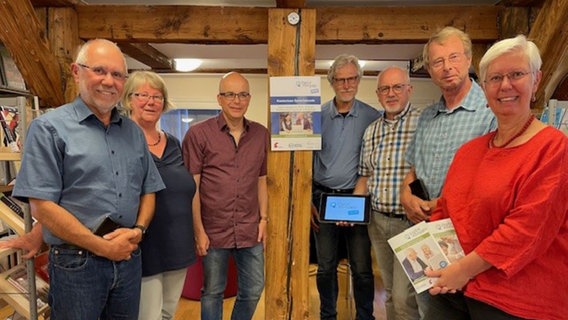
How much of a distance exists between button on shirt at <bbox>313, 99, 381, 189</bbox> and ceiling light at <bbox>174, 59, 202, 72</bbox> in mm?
2684

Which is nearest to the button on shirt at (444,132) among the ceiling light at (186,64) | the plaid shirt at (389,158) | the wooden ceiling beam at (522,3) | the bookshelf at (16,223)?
the plaid shirt at (389,158)

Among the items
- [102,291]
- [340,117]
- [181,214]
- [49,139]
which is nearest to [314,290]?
[340,117]

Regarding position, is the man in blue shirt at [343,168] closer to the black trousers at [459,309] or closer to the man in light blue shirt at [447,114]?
the man in light blue shirt at [447,114]

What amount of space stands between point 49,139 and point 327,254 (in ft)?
4.96

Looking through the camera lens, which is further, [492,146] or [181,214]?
[181,214]

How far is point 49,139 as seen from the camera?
46.8 inches

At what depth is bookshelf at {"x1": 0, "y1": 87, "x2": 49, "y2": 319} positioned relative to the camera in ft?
5.21

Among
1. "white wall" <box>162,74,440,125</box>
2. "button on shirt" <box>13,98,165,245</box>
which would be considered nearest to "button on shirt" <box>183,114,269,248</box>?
Answer: "button on shirt" <box>13,98,165,245</box>

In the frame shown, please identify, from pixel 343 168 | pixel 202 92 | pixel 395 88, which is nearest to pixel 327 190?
pixel 343 168

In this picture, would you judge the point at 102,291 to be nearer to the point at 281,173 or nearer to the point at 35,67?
the point at 281,173

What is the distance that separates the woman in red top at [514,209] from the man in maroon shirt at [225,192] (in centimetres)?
101

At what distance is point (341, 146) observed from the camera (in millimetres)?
2092

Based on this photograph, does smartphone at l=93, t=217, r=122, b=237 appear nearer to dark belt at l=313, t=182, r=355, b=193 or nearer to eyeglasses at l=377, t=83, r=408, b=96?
dark belt at l=313, t=182, r=355, b=193

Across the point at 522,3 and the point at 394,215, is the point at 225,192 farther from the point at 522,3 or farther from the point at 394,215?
the point at 522,3
